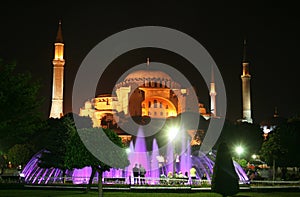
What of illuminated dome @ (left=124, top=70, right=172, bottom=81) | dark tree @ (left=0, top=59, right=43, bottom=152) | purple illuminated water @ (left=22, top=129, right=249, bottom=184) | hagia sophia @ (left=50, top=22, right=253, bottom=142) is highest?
illuminated dome @ (left=124, top=70, right=172, bottom=81)

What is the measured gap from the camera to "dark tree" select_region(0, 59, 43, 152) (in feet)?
59.4

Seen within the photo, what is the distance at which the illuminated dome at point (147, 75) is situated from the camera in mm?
98125

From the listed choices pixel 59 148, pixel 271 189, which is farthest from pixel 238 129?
pixel 271 189

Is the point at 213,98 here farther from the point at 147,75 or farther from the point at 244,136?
the point at 244,136

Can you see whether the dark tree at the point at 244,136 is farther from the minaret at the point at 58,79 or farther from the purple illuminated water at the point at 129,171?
the minaret at the point at 58,79

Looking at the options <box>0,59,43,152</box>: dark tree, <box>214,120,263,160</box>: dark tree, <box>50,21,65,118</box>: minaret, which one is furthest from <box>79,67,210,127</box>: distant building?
<box>0,59,43,152</box>: dark tree

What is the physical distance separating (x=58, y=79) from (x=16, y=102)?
54.8 m

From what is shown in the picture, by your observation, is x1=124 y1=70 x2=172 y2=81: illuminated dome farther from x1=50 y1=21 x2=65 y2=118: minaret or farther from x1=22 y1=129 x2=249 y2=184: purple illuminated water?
x1=22 y1=129 x2=249 y2=184: purple illuminated water

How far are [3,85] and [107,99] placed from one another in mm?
78342

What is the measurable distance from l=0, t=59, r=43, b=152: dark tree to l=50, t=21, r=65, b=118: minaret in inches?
2103

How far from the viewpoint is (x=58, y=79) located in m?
72.8

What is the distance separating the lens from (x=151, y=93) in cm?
9606

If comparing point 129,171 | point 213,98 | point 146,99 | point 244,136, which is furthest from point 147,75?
point 129,171

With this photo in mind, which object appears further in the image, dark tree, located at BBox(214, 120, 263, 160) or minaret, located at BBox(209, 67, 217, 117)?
minaret, located at BBox(209, 67, 217, 117)
